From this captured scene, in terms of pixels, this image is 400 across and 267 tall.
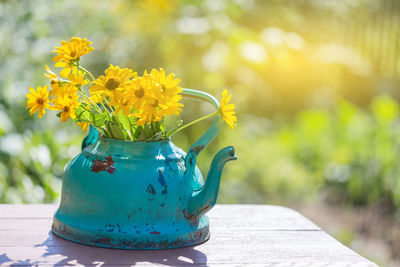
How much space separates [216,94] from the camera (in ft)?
→ 12.5

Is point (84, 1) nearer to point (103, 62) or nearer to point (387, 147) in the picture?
point (103, 62)

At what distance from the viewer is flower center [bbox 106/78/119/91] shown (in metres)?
1.08

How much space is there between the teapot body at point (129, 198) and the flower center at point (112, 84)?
0.12 meters

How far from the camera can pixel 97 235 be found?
1.11 m

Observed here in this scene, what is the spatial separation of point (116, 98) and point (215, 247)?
38cm

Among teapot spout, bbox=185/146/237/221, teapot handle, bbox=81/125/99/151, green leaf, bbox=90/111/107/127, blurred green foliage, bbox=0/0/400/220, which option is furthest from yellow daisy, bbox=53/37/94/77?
blurred green foliage, bbox=0/0/400/220

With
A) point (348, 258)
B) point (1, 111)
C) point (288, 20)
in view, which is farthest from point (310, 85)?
point (348, 258)

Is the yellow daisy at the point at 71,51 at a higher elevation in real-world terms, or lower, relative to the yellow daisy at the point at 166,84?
higher

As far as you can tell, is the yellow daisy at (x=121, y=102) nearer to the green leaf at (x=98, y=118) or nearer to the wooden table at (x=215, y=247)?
the green leaf at (x=98, y=118)

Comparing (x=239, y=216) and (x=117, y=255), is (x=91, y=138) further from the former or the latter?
(x=239, y=216)

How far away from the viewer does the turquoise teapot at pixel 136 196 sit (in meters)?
1.10

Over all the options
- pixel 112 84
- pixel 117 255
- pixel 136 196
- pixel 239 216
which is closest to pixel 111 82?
pixel 112 84

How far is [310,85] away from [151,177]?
4.91m

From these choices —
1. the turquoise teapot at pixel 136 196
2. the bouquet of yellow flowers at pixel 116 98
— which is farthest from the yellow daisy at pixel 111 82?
the turquoise teapot at pixel 136 196
